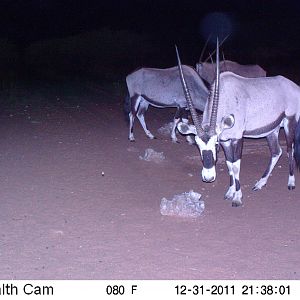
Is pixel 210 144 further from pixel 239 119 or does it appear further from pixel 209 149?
pixel 239 119

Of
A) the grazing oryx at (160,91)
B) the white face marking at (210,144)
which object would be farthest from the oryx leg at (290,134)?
the grazing oryx at (160,91)

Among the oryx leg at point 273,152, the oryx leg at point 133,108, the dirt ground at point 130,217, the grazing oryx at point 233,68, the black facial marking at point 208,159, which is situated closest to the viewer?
the dirt ground at point 130,217

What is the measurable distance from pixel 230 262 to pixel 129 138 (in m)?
6.45

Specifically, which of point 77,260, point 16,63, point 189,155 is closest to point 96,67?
point 16,63

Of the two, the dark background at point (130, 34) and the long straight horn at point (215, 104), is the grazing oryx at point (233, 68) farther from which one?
the dark background at point (130, 34)

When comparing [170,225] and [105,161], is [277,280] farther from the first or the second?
[105,161]

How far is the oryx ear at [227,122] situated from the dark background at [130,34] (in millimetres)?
18360

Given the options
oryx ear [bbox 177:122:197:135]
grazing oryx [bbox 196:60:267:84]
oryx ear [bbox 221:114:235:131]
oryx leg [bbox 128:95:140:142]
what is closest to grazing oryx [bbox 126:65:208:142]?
oryx leg [bbox 128:95:140:142]

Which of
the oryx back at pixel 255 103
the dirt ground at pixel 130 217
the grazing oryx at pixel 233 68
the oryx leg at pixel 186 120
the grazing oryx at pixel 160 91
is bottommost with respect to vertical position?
the dirt ground at pixel 130 217

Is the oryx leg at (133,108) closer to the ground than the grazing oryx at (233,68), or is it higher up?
closer to the ground

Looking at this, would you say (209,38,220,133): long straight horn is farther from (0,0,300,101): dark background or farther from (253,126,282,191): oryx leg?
(0,0,300,101): dark background

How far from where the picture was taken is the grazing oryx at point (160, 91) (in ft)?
38.0

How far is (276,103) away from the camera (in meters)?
8.01

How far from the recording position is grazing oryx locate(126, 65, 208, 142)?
1159 centimetres
